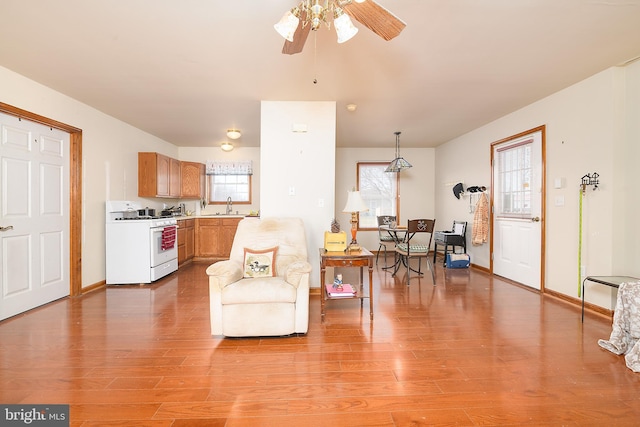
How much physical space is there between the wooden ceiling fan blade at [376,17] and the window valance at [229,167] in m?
5.39

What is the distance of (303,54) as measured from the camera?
272 cm

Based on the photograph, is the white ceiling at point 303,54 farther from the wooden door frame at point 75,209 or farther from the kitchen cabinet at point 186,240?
the kitchen cabinet at point 186,240

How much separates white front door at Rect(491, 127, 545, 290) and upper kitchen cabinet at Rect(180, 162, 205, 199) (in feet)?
18.5

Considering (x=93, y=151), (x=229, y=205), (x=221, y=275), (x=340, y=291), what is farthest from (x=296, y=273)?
(x=229, y=205)

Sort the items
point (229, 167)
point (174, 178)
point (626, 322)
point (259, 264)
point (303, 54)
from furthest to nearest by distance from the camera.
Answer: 1. point (229, 167)
2. point (174, 178)
3. point (259, 264)
4. point (303, 54)
5. point (626, 322)

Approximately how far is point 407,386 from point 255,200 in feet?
18.5

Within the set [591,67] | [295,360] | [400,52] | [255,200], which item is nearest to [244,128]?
[255,200]

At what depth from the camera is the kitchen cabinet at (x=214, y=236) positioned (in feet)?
20.7

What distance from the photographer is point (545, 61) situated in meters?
2.86

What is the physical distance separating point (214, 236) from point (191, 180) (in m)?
1.32

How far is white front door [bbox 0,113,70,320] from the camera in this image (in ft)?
10.1

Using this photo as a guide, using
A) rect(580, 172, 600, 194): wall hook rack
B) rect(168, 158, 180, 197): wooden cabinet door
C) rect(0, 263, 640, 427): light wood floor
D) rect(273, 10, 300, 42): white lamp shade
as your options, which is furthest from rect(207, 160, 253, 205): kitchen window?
rect(580, 172, 600, 194): wall hook rack

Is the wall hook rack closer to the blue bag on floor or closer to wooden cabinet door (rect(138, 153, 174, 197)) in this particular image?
the blue bag on floor

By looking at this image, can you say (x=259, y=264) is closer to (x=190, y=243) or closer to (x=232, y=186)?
(x=190, y=243)
